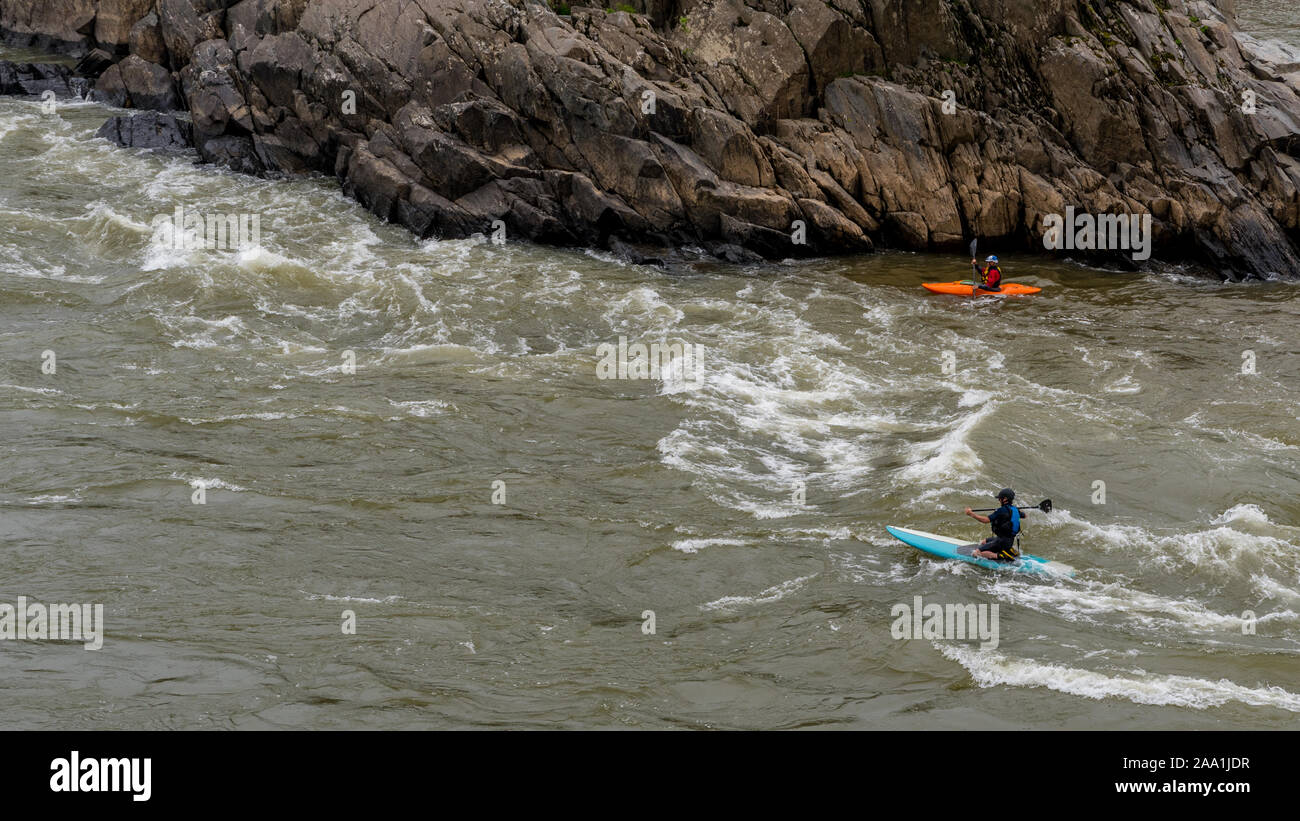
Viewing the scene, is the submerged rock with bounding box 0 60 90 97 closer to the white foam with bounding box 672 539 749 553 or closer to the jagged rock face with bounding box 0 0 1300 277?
the jagged rock face with bounding box 0 0 1300 277

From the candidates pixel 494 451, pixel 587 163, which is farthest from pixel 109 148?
pixel 494 451

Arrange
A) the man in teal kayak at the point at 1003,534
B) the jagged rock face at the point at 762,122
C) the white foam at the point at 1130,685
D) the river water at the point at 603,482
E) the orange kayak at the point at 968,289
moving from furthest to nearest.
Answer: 1. the jagged rock face at the point at 762,122
2. the orange kayak at the point at 968,289
3. the man in teal kayak at the point at 1003,534
4. the river water at the point at 603,482
5. the white foam at the point at 1130,685

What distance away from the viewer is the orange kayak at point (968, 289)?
25.3 m

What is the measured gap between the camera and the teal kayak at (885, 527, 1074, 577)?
49.8 ft

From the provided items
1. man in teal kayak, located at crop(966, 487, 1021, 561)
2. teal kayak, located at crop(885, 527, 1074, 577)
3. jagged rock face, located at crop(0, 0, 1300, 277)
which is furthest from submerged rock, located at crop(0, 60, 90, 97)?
man in teal kayak, located at crop(966, 487, 1021, 561)

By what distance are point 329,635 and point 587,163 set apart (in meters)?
15.8

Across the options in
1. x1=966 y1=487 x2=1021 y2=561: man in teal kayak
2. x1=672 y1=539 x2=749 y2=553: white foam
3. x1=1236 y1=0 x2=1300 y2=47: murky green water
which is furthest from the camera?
x1=1236 y1=0 x2=1300 y2=47: murky green water

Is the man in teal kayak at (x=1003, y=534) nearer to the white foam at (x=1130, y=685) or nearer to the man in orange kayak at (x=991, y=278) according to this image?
the white foam at (x=1130, y=685)

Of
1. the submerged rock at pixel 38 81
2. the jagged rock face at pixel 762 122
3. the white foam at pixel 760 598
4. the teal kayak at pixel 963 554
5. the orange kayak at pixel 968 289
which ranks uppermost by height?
the submerged rock at pixel 38 81

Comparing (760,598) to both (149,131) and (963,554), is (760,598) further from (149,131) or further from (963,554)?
(149,131)

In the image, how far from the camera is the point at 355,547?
597 inches

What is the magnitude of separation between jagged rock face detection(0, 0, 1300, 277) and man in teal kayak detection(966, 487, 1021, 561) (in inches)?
492

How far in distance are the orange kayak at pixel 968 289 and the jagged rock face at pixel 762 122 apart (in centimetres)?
244

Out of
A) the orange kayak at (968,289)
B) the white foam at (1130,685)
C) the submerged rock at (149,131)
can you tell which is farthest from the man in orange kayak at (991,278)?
the submerged rock at (149,131)
